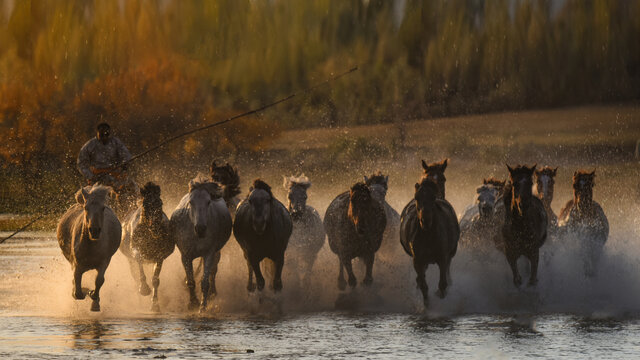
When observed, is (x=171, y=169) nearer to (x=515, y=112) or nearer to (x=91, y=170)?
(x=515, y=112)

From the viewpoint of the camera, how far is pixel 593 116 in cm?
7219

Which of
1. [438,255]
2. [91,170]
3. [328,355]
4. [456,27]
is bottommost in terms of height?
[328,355]

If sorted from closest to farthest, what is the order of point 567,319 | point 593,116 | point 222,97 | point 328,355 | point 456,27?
point 328,355 → point 567,319 → point 222,97 → point 593,116 → point 456,27

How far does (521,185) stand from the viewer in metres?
16.2

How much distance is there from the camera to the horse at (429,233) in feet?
51.6

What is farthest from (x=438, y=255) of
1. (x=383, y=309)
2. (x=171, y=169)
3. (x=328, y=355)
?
(x=171, y=169)

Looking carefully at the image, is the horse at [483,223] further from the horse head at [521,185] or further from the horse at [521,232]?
the horse head at [521,185]

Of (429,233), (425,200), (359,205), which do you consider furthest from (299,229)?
(425,200)

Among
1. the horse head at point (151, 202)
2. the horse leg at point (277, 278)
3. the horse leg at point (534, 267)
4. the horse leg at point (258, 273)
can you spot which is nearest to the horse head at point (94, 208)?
the horse head at point (151, 202)

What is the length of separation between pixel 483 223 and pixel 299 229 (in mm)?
2663

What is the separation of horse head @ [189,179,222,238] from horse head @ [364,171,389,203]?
3.85 m

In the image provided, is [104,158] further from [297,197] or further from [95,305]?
[297,197]

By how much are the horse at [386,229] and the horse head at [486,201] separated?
1.49 metres

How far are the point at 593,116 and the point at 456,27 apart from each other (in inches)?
491
